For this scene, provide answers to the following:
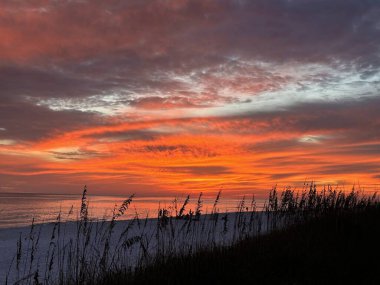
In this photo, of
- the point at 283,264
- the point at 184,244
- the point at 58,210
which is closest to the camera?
the point at 283,264

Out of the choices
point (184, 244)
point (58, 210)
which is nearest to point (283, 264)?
point (184, 244)

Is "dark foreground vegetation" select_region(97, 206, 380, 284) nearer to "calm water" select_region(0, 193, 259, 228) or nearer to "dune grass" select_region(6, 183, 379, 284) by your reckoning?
"dune grass" select_region(6, 183, 379, 284)

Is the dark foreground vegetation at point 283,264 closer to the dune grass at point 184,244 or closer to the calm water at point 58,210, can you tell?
the dune grass at point 184,244

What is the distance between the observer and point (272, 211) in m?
13.9

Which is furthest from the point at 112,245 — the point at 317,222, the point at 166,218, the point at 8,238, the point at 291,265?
the point at 291,265

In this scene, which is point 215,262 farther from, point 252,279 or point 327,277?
point 327,277

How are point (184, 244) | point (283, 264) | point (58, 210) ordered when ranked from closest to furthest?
point (283, 264)
point (184, 244)
point (58, 210)

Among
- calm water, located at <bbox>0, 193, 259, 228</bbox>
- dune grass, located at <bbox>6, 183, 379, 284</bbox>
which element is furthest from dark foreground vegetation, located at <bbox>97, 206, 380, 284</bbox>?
calm water, located at <bbox>0, 193, 259, 228</bbox>

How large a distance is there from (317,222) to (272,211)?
4.84 feet

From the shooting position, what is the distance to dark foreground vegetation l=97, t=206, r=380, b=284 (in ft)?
24.3

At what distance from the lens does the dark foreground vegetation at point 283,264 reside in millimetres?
7406

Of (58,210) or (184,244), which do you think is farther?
(58,210)

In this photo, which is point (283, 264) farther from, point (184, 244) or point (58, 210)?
point (58, 210)

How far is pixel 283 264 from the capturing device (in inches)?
331
